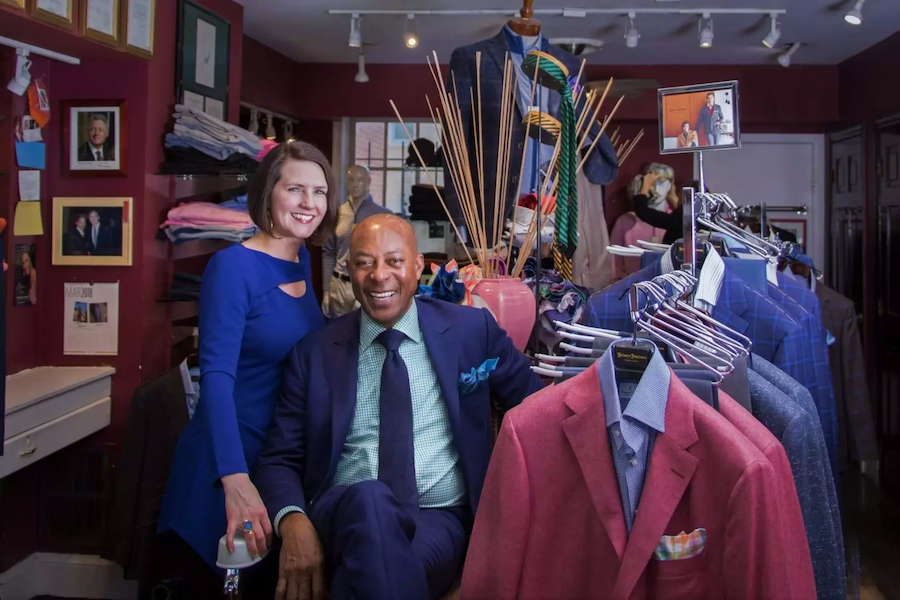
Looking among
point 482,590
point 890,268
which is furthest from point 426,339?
point 890,268

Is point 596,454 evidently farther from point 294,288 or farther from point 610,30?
point 610,30

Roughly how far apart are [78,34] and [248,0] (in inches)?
55.7

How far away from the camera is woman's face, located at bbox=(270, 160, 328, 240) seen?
73.2 inches

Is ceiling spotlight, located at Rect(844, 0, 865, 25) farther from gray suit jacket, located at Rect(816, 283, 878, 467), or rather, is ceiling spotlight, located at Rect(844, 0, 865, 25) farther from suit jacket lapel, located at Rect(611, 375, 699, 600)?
suit jacket lapel, located at Rect(611, 375, 699, 600)

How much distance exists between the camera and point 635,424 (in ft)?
4.20

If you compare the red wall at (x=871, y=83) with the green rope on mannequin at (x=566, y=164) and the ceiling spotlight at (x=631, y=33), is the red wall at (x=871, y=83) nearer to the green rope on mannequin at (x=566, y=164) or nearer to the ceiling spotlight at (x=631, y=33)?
the ceiling spotlight at (x=631, y=33)

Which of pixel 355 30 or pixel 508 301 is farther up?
pixel 355 30

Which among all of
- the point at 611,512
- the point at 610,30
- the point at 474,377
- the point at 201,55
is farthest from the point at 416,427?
the point at 610,30

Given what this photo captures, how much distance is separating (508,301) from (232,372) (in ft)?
2.21

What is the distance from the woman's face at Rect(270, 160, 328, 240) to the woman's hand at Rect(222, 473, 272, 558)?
58cm

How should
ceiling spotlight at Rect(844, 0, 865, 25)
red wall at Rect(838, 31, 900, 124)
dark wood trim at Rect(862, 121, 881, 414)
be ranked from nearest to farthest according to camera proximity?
ceiling spotlight at Rect(844, 0, 865, 25), red wall at Rect(838, 31, 900, 124), dark wood trim at Rect(862, 121, 881, 414)

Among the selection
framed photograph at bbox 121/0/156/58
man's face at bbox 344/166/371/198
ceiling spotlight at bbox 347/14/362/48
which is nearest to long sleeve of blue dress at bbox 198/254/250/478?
framed photograph at bbox 121/0/156/58

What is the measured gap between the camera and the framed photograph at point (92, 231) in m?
3.04

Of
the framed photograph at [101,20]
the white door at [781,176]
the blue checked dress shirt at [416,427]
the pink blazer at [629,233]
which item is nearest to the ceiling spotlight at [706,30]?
the pink blazer at [629,233]
